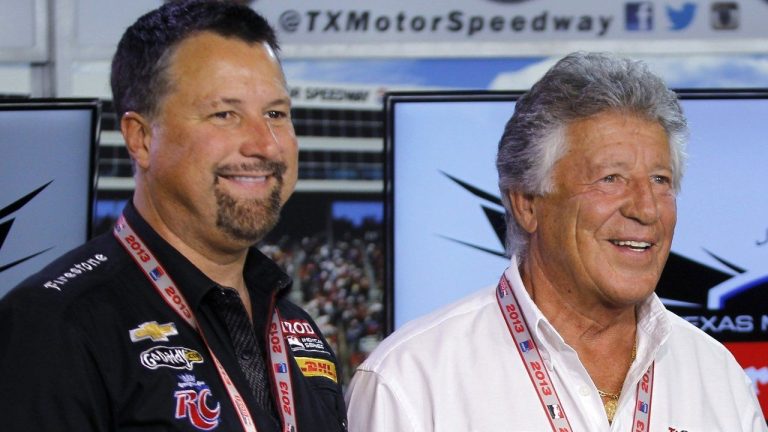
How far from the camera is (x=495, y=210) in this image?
13.0ft

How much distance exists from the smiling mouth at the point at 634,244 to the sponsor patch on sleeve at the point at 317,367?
2.32 ft

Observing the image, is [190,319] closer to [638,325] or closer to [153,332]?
[153,332]

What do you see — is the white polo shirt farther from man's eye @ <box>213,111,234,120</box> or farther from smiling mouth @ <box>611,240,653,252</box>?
man's eye @ <box>213,111,234,120</box>

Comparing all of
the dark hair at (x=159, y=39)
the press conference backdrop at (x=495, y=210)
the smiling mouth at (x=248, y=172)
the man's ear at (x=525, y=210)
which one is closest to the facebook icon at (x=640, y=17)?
the press conference backdrop at (x=495, y=210)

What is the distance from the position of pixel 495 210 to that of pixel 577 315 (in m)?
0.90

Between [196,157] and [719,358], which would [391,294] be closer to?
[719,358]

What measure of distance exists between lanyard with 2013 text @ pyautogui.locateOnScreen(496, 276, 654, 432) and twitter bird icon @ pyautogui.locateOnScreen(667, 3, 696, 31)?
126 centimetres

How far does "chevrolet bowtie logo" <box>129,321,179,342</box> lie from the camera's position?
252 centimetres

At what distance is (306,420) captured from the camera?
2766 mm

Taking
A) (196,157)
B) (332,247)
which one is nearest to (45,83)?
(332,247)

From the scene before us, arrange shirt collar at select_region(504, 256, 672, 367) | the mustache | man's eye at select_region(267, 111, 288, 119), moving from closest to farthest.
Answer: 1. the mustache
2. man's eye at select_region(267, 111, 288, 119)
3. shirt collar at select_region(504, 256, 672, 367)

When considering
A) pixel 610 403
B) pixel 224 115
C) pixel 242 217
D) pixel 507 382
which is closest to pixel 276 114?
pixel 224 115

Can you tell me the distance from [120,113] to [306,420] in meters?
0.75

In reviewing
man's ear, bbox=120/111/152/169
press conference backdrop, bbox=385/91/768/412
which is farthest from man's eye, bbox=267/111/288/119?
press conference backdrop, bbox=385/91/768/412
